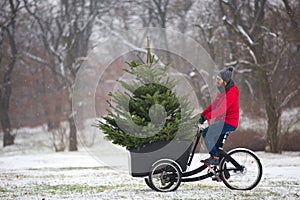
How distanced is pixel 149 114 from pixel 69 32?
66.4 ft

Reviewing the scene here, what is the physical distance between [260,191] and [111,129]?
2.74 m

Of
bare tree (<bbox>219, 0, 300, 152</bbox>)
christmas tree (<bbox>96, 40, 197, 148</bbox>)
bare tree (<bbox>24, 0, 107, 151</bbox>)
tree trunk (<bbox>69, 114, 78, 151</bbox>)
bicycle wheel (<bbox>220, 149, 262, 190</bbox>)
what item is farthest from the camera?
bare tree (<bbox>24, 0, 107, 151</bbox>)

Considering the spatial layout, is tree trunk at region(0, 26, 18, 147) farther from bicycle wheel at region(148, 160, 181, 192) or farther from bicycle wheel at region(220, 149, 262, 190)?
bicycle wheel at region(220, 149, 262, 190)

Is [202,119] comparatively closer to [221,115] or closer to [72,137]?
[221,115]

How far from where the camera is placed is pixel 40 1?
2758 centimetres

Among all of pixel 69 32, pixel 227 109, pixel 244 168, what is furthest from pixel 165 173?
pixel 69 32

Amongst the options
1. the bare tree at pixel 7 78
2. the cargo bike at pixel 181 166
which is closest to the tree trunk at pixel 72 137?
the bare tree at pixel 7 78

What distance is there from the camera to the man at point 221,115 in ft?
23.1

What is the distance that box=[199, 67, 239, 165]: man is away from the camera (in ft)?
23.1

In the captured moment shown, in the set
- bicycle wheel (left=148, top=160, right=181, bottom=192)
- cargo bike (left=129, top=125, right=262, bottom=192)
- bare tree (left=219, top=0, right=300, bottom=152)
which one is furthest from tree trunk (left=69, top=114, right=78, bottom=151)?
bicycle wheel (left=148, top=160, right=181, bottom=192)

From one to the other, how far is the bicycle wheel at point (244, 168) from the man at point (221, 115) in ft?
0.65

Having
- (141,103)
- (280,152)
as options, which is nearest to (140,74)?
(141,103)

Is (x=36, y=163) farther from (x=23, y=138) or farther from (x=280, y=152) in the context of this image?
(x=23, y=138)

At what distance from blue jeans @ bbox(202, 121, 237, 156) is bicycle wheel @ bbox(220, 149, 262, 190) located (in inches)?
10.4
